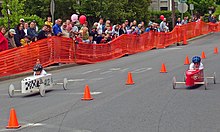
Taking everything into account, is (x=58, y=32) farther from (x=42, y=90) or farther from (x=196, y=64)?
(x=196, y=64)

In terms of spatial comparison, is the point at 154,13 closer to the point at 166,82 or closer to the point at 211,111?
the point at 166,82

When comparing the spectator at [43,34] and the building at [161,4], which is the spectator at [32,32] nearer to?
the spectator at [43,34]

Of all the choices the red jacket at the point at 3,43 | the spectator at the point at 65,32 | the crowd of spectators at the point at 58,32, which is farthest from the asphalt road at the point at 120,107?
the spectator at the point at 65,32

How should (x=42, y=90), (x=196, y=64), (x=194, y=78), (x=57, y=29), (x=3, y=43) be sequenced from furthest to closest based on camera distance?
(x=57, y=29) < (x=3, y=43) < (x=196, y=64) < (x=194, y=78) < (x=42, y=90)

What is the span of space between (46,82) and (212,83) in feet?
16.5

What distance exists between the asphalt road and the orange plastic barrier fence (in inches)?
90.9

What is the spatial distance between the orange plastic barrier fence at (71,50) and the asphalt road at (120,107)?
2.31 m

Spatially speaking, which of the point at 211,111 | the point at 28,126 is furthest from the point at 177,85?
the point at 28,126

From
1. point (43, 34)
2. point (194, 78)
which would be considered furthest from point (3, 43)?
point (194, 78)

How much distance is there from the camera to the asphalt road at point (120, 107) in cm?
962

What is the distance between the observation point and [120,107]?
38.4ft

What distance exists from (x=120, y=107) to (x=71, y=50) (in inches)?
504

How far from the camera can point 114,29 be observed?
3008 centimetres

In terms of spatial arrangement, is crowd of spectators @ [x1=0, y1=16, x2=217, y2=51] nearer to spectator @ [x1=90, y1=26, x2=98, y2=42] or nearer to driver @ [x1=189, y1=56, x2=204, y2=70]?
spectator @ [x1=90, y1=26, x2=98, y2=42]
